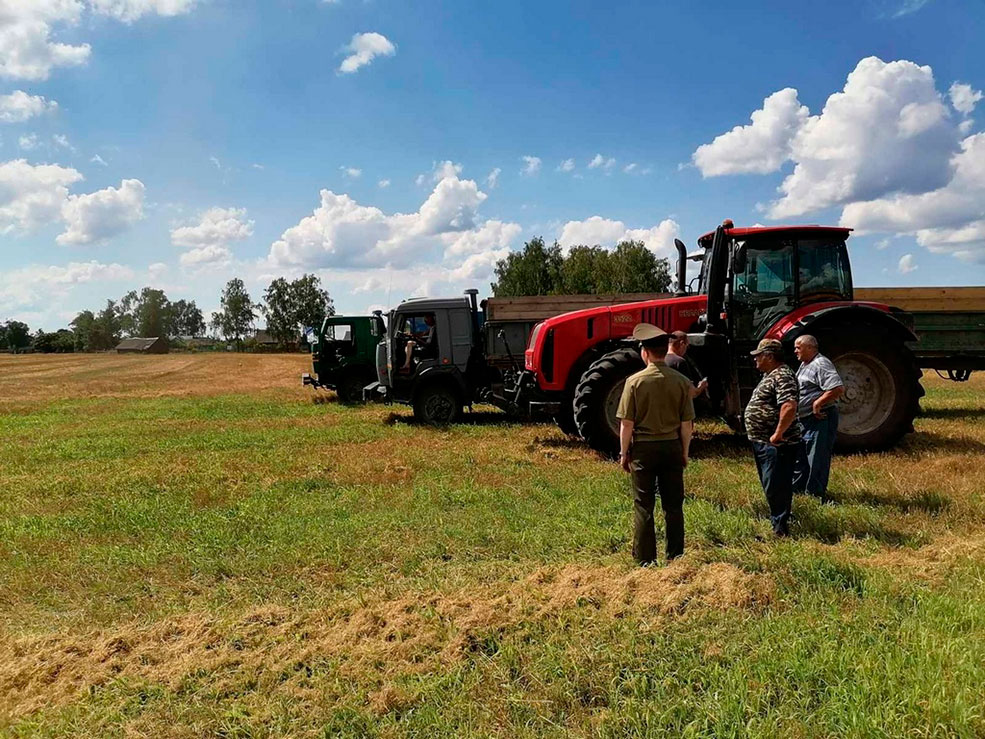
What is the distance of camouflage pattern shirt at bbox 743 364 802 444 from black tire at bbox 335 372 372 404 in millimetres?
11950

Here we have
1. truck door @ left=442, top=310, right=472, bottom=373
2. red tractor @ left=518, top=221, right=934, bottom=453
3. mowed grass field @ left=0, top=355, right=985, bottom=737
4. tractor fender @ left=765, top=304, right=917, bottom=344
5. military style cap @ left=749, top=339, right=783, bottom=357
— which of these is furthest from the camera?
truck door @ left=442, top=310, right=472, bottom=373

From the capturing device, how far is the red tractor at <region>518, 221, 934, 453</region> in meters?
7.54

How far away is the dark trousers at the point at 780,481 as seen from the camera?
469 centimetres

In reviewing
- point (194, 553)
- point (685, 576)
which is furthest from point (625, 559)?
point (194, 553)

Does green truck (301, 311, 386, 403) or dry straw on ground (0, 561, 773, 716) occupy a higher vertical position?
green truck (301, 311, 386, 403)

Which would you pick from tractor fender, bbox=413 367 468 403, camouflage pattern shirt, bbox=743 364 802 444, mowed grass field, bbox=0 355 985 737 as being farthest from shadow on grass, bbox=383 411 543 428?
camouflage pattern shirt, bbox=743 364 802 444

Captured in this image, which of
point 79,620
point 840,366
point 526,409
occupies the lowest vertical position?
point 79,620

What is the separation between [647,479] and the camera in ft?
13.7

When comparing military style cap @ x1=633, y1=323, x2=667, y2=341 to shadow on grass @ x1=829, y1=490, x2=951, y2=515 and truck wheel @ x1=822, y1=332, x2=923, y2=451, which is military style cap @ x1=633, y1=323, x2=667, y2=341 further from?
truck wheel @ x1=822, y1=332, x2=923, y2=451

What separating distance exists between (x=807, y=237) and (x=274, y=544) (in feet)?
23.5

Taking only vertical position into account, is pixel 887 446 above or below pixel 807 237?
below

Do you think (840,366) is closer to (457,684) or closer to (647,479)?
(647,479)

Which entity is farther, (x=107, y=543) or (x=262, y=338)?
(x=262, y=338)

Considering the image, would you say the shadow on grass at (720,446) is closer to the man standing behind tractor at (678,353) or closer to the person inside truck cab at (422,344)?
the man standing behind tractor at (678,353)
